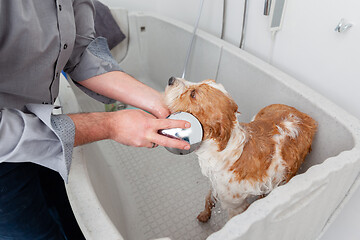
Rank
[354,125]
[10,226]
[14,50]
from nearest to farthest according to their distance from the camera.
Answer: [14,50]
[10,226]
[354,125]

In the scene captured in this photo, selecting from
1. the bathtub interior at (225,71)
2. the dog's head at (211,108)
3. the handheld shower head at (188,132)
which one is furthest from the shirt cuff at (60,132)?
the bathtub interior at (225,71)

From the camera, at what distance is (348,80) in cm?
121

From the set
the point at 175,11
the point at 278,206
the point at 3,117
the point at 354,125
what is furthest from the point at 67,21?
the point at 175,11

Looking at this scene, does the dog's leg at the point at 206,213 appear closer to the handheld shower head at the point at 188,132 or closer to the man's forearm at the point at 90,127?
the handheld shower head at the point at 188,132

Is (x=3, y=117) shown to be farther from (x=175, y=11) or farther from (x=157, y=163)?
(x=175, y=11)

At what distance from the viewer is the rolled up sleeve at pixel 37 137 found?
0.69 m

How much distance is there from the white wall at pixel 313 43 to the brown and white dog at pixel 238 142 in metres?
0.26

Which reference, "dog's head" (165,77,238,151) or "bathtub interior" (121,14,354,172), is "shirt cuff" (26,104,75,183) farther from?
"bathtub interior" (121,14,354,172)

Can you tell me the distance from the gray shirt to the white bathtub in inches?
8.9

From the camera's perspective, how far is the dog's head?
3.13 ft

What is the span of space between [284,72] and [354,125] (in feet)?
1.85

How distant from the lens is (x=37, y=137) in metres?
0.72

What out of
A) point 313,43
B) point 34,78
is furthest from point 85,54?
point 313,43

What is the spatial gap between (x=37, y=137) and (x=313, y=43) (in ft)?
4.53
